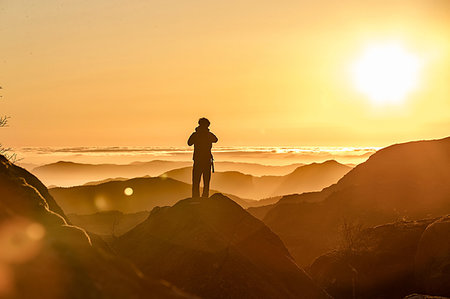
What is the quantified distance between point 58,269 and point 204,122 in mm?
12469

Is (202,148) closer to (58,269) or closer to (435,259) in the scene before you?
(435,259)

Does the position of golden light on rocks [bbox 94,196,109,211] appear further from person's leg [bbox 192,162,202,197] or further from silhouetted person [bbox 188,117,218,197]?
silhouetted person [bbox 188,117,218,197]

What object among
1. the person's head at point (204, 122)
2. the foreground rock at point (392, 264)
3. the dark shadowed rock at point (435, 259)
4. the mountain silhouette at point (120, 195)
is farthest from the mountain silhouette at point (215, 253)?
the mountain silhouette at point (120, 195)

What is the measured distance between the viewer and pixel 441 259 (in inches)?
627

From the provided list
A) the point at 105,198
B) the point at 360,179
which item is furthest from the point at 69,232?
the point at 105,198

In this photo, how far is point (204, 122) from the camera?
16.7 m

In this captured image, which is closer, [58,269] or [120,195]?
[58,269]

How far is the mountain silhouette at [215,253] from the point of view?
12.2 meters

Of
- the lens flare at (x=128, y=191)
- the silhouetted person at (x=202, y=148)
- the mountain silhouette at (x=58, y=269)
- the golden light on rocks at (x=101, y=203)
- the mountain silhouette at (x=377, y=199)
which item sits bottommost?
the golden light on rocks at (x=101, y=203)

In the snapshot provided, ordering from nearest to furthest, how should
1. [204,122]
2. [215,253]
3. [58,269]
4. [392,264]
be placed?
1. [58,269]
2. [215,253]
3. [204,122]
4. [392,264]

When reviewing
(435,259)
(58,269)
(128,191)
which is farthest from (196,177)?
(128,191)

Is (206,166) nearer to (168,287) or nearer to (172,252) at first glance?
(172,252)

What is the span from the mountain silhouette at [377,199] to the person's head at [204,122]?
2068 centimetres

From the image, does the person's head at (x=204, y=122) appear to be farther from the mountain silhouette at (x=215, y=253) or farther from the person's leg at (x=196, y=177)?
the mountain silhouette at (x=215, y=253)
